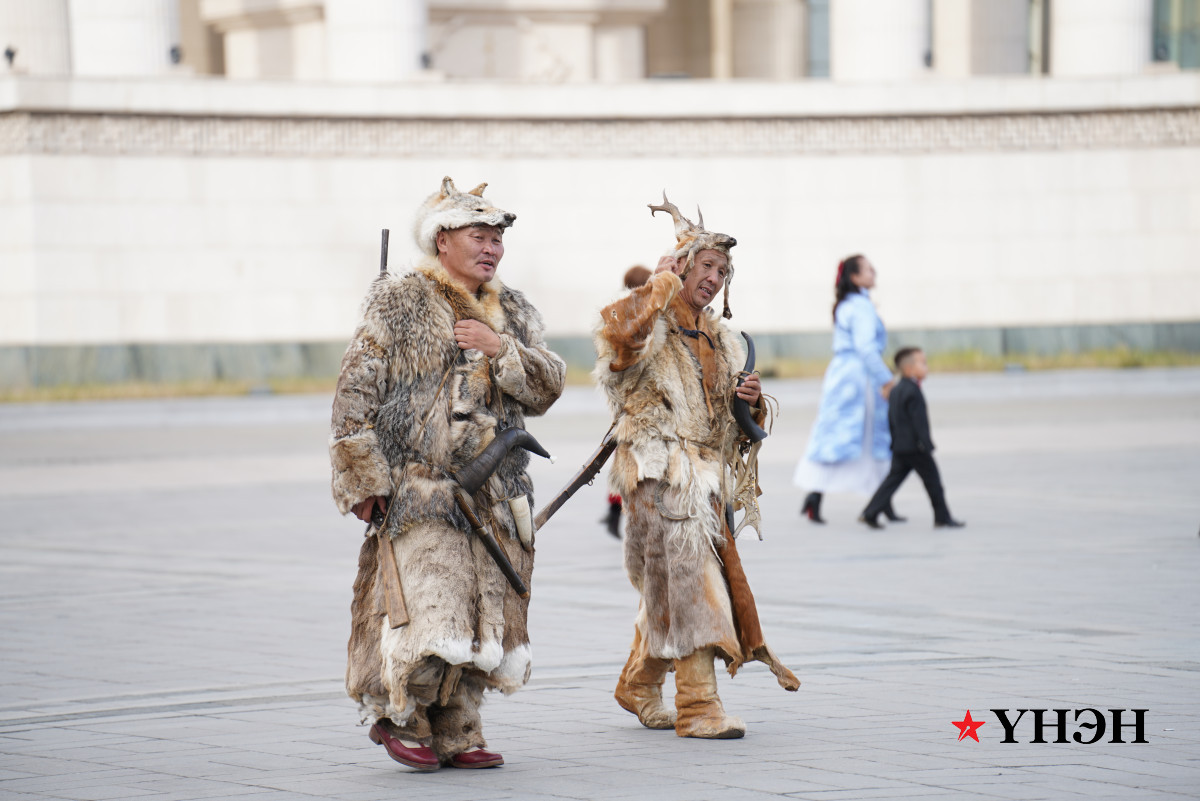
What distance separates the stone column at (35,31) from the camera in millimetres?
26016

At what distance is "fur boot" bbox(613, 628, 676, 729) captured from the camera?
655cm

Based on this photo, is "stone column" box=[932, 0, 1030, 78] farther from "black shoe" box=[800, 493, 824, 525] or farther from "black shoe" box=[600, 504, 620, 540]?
"black shoe" box=[600, 504, 620, 540]

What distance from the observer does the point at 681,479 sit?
21.3 ft

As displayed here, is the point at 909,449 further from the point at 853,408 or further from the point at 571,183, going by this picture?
the point at 571,183

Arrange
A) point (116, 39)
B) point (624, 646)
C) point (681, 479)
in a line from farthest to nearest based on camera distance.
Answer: point (116, 39), point (624, 646), point (681, 479)

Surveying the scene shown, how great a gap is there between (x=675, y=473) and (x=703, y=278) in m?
0.77

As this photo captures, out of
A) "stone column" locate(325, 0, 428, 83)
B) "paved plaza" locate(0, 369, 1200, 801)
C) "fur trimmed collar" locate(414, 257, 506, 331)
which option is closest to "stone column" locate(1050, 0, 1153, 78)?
"stone column" locate(325, 0, 428, 83)

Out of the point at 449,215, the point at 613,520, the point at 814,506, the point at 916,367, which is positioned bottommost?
the point at 814,506

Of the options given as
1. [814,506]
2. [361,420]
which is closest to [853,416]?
[814,506]

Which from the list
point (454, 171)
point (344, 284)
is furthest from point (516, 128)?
point (344, 284)

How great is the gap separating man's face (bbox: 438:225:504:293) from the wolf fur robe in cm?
7

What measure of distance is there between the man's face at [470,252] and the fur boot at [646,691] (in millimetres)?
1532

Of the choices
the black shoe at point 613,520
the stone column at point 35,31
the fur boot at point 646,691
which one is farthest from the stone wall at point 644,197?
the fur boot at point 646,691

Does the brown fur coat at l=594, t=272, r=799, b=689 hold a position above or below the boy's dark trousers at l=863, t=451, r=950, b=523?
above
